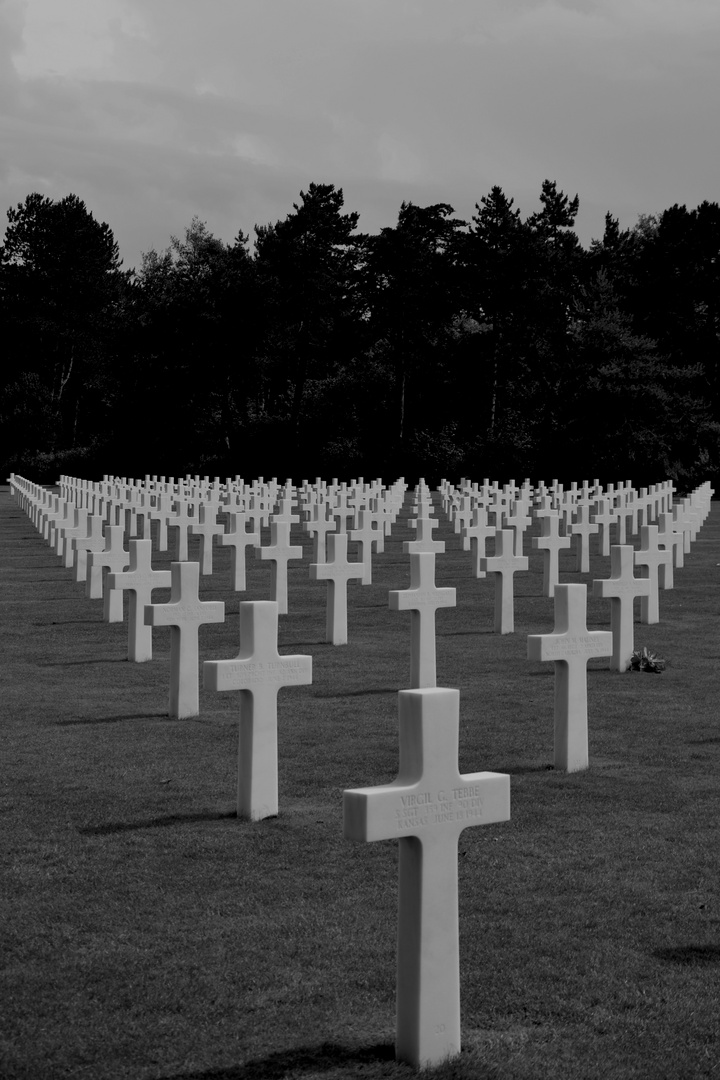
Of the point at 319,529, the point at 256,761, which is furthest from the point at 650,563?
the point at 256,761

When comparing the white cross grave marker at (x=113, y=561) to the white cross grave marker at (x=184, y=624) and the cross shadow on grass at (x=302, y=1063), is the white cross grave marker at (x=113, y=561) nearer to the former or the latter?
the white cross grave marker at (x=184, y=624)

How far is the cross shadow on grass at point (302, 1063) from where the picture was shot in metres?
4.00

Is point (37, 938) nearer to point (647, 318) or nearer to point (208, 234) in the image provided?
point (647, 318)

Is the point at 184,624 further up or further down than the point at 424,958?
further up

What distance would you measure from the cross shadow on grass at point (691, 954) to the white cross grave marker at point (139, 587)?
7.73 metres

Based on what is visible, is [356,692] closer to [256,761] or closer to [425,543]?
[256,761]

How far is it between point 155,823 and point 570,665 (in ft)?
8.46

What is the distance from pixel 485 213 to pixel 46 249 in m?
29.6

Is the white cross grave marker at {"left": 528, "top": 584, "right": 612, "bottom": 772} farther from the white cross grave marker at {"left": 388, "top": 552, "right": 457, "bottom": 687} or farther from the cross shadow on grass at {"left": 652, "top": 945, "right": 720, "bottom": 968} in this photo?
the cross shadow on grass at {"left": 652, "top": 945, "right": 720, "bottom": 968}

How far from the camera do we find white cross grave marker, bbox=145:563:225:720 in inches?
369

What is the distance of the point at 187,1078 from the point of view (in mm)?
Answer: 3984

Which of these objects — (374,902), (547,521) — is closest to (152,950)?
(374,902)

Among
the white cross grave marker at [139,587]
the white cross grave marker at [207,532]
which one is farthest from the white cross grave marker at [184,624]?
the white cross grave marker at [207,532]

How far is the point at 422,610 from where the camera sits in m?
10.9
